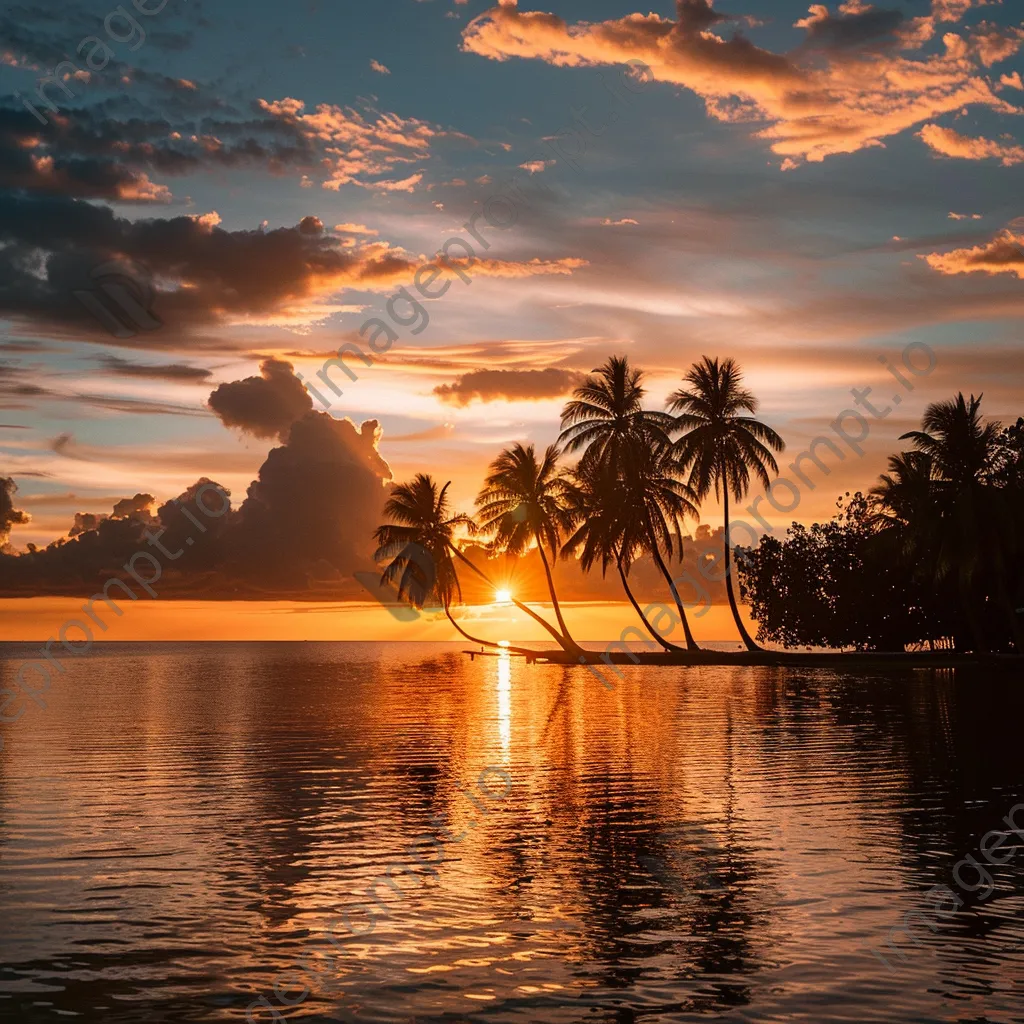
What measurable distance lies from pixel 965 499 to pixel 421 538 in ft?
128

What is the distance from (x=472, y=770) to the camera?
1116 inches

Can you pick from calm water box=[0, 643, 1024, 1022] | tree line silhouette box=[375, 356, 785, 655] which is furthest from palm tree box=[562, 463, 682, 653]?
calm water box=[0, 643, 1024, 1022]

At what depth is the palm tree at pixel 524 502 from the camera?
7744cm

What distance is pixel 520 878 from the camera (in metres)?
15.5

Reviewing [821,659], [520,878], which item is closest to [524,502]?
[821,659]

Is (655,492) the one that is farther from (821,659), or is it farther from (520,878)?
(520,878)

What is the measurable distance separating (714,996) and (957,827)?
32.6ft

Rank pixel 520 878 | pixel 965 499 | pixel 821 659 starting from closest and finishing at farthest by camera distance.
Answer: pixel 520 878 < pixel 965 499 < pixel 821 659

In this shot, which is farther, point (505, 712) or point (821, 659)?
point (821, 659)

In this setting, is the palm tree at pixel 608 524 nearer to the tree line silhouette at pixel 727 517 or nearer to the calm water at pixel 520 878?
the tree line silhouette at pixel 727 517

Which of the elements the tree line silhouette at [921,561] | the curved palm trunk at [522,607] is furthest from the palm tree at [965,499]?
the curved palm trunk at [522,607]

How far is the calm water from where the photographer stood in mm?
10523

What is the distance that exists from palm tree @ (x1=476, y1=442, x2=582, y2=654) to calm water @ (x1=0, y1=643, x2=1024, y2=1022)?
4198 cm

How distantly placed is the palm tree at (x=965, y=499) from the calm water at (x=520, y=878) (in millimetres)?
29772
